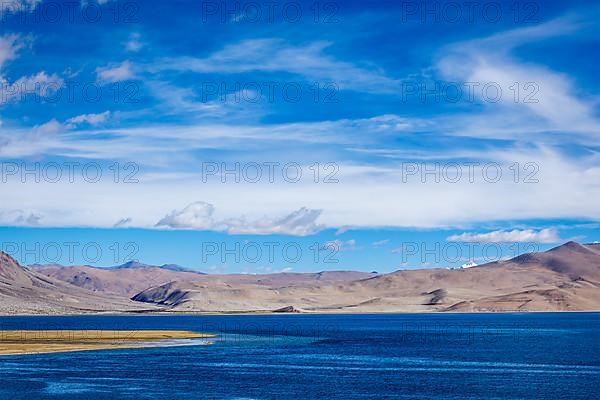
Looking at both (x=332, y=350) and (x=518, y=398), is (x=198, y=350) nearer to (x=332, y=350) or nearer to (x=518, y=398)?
(x=332, y=350)

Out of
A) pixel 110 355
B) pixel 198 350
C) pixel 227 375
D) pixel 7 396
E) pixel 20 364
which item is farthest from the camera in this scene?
pixel 198 350

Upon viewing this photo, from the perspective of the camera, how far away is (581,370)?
101500 mm

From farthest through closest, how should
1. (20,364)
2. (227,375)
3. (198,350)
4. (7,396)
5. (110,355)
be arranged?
A: (198,350) < (110,355) < (20,364) < (227,375) < (7,396)

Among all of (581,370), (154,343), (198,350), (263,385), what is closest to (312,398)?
(263,385)

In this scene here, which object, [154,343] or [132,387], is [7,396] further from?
[154,343]

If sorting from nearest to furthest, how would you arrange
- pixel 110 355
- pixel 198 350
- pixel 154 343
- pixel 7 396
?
1. pixel 7 396
2. pixel 110 355
3. pixel 198 350
4. pixel 154 343

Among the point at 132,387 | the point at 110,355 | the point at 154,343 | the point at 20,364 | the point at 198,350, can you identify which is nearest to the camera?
the point at 132,387

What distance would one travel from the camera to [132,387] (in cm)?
8425

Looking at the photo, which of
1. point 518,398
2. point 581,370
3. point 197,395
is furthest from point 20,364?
point 581,370

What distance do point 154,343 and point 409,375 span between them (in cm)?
6709

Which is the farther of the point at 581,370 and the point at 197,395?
the point at 581,370

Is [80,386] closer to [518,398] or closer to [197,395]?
[197,395]

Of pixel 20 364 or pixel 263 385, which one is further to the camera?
pixel 20 364

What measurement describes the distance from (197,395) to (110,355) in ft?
160
